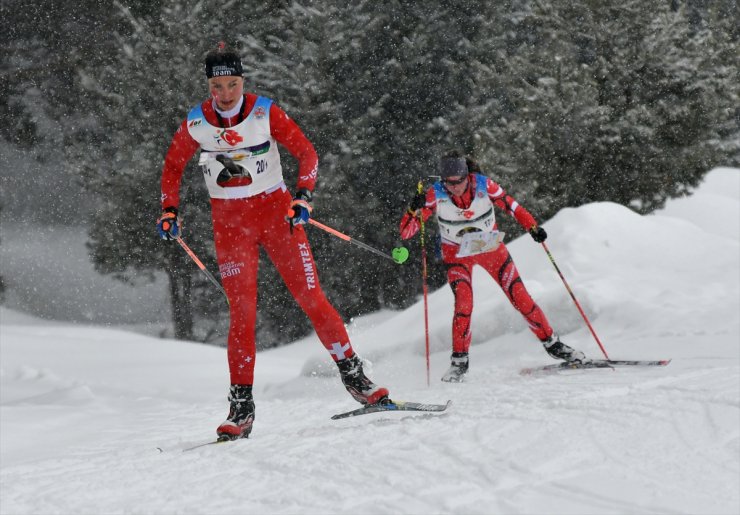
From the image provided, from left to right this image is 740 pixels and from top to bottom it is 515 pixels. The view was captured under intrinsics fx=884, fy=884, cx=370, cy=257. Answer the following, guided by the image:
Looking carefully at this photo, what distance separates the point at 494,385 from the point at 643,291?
3.13 m

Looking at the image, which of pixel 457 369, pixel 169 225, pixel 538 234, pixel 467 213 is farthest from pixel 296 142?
pixel 457 369

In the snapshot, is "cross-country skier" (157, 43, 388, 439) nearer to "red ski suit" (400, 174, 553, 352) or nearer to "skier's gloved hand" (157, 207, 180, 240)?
"skier's gloved hand" (157, 207, 180, 240)

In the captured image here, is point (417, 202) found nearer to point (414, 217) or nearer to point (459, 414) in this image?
point (414, 217)

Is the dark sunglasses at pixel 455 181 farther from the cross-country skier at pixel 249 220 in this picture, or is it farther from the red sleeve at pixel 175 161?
the red sleeve at pixel 175 161

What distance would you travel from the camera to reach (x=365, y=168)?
63.6 ft

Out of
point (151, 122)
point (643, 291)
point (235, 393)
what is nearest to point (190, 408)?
point (235, 393)

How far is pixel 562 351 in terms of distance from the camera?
7008 mm

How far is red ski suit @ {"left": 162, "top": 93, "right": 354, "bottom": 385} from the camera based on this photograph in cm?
514

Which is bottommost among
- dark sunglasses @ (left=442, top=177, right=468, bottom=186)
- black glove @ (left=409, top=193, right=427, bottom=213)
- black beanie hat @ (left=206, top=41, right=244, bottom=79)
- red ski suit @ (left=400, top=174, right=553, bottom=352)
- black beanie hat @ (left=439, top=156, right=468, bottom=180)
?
red ski suit @ (left=400, top=174, right=553, bottom=352)

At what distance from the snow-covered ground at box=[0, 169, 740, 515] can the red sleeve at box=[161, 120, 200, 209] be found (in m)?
1.48

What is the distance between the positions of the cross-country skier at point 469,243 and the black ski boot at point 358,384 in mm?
2004

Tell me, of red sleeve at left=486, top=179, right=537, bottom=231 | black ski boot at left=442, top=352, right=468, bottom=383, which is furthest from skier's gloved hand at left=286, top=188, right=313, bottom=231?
black ski boot at left=442, top=352, right=468, bottom=383

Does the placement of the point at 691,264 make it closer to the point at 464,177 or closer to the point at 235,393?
the point at 464,177

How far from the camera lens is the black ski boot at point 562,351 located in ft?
22.6
